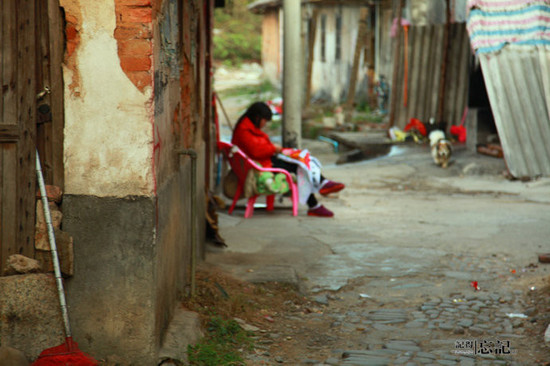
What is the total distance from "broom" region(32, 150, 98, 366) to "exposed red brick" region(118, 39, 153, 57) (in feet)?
2.20

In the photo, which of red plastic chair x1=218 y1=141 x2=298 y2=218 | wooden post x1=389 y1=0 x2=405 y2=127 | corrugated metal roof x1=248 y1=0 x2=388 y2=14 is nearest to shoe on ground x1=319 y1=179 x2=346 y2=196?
red plastic chair x1=218 y1=141 x2=298 y2=218

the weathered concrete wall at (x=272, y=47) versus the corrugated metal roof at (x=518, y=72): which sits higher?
the weathered concrete wall at (x=272, y=47)

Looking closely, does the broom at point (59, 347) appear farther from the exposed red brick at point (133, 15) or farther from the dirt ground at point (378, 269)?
the dirt ground at point (378, 269)

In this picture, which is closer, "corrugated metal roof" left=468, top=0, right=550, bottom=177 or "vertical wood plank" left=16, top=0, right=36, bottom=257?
"vertical wood plank" left=16, top=0, right=36, bottom=257

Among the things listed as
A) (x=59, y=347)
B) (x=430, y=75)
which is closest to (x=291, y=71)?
(x=430, y=75)

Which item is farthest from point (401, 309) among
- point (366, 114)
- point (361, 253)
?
point (366, 114)

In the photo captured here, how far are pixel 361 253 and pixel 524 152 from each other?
4976mm

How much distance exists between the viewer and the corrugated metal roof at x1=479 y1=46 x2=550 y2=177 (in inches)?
426

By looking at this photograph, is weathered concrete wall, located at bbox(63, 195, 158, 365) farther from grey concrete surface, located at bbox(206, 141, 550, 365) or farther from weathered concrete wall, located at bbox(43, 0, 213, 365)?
grey concrete surface, located at bbox(206, 141, 550, 365)

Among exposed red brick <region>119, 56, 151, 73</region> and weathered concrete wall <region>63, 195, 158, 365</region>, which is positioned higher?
exposed red brick <region>119, 56, 151, 73</region>

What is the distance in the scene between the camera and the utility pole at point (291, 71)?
9523 millimetres

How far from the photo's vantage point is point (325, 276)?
623 centimetres

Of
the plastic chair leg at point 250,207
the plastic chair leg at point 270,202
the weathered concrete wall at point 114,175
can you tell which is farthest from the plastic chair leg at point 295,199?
the weathered concrete wall at point 114,175

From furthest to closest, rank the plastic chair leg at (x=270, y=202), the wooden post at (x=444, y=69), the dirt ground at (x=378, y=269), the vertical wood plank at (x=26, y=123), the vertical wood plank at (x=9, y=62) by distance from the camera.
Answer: the wooden post at (x=444, y=69) < the plastic chair leg at (x=270, y=202) < the dirt ground at (x=378, y=269) < the vertical wood plank at (x=26, y=123) < the vertical wood plank at (x=9, y=62)
